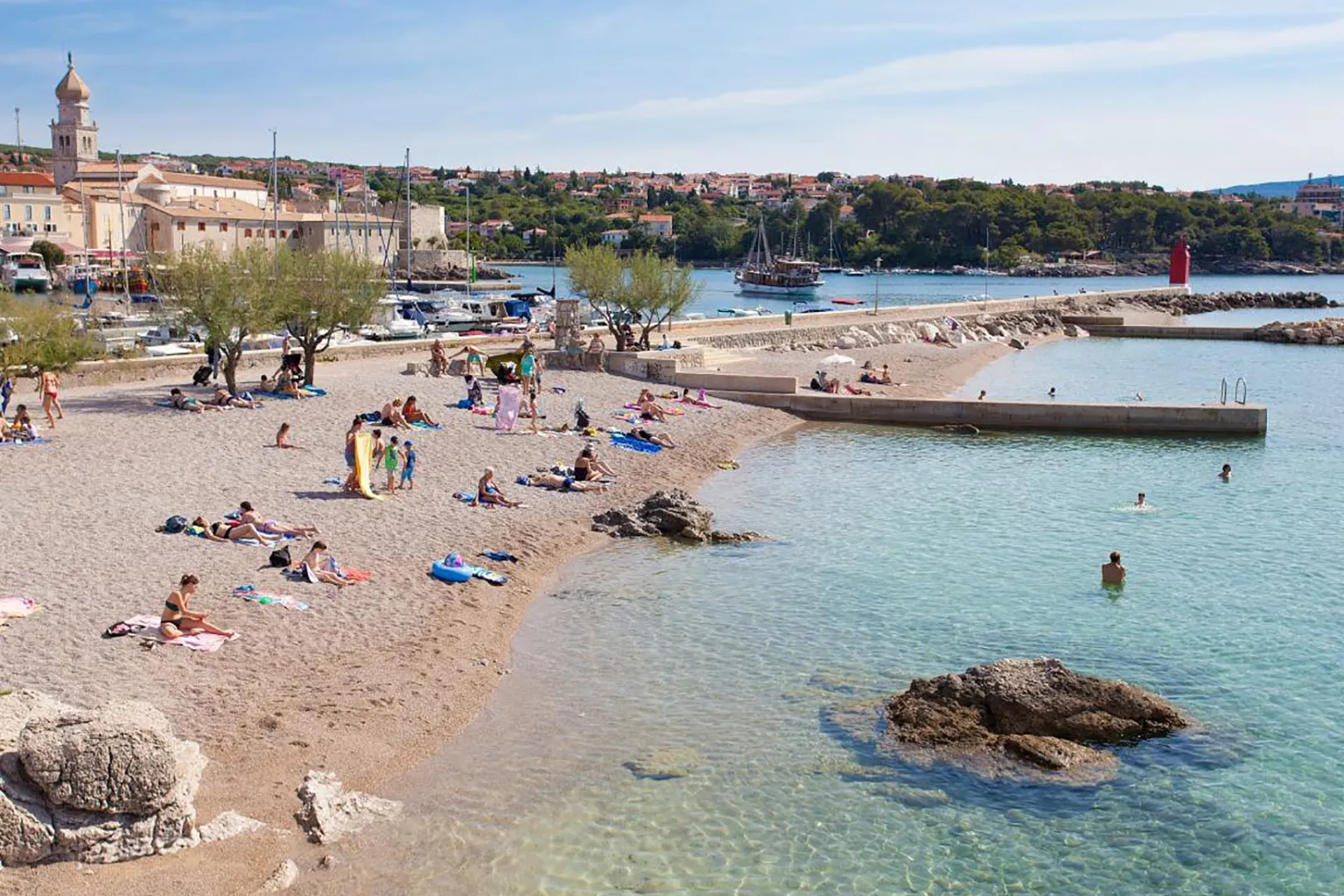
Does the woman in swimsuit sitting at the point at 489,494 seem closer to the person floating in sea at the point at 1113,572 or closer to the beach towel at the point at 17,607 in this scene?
the beach towel at the point at 17,607

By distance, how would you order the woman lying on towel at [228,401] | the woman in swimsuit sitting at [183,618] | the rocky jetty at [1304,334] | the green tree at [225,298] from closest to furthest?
the woman in swimsuit sitting at [183,618] → the woman lying on towel at [228,401] → the green tree at [225,298] → the rocky jetty at [1304,334]

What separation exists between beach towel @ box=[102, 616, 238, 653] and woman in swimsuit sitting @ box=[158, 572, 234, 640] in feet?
0.15

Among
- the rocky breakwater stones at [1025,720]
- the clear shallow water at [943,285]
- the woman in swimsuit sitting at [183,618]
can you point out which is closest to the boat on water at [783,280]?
the clear shallow water at [943,285]

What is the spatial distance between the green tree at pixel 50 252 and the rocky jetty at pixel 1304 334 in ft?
242

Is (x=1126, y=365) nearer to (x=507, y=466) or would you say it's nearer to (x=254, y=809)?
(x=507, y=466)

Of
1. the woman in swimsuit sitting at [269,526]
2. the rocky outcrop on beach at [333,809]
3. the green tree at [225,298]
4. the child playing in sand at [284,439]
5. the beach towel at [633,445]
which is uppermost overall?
the green tree at [225,298]

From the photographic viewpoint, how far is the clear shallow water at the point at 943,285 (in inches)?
4166

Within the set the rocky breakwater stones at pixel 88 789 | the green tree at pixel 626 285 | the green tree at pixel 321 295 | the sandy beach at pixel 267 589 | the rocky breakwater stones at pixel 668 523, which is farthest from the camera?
the green tree at pixel 626 285

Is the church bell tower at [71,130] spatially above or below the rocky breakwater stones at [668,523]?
above

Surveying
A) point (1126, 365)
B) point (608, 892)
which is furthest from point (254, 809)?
point (1126, 365)

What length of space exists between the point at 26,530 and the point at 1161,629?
14.3 m

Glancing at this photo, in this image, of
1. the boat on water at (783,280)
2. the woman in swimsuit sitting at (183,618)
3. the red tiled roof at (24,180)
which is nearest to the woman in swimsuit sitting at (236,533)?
the woman in swimsuit sitting at (183,618)

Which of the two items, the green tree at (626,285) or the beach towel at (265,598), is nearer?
the beach towel at (265,598)

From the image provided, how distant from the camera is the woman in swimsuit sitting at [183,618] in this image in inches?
493
